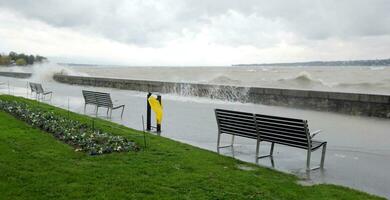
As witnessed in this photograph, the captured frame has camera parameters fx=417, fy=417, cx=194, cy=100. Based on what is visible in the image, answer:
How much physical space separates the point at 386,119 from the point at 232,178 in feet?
31.1

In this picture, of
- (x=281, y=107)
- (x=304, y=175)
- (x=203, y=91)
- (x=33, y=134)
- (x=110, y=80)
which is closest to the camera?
(x=304, y=175)

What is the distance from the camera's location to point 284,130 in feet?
22.7

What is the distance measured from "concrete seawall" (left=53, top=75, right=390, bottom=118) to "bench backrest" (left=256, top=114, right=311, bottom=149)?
7668mm

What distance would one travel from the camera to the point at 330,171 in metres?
6.72

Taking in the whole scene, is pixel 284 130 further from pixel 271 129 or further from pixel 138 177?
pixel 138 177

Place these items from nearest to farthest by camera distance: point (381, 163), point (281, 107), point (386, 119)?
point (381, 163) → point (386, 119) → point (281, 107)

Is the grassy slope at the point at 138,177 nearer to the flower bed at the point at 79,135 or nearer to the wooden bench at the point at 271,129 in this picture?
the flower bed at the point at 79,135

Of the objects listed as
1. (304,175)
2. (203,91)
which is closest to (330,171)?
(304,175)

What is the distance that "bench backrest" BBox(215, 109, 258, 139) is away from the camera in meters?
7.55

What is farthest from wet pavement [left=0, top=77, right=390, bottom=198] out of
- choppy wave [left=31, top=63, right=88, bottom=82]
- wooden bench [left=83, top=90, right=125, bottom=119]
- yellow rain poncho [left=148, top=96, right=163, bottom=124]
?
choppy wave [left=31, top=63, right=88, bottom=82]

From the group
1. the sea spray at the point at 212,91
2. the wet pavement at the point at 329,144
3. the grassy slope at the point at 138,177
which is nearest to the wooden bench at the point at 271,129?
the wet pavement at the point at 329,144

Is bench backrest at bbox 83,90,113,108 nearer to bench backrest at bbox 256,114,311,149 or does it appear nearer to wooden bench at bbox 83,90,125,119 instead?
wooden bench at bbox 83,90,125,119

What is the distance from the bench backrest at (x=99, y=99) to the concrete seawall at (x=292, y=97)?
24.7ft

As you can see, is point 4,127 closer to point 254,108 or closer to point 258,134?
point 258,134
